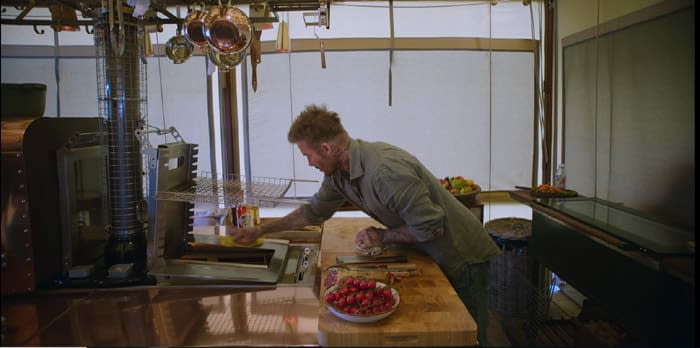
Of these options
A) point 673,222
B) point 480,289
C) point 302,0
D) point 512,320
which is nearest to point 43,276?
point 480,289

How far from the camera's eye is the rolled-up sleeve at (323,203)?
1.57 m

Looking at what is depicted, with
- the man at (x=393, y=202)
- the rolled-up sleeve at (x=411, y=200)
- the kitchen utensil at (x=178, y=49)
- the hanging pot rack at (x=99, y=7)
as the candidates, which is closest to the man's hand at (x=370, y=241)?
the man at (x=393, y=202)

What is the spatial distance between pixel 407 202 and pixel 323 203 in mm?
371

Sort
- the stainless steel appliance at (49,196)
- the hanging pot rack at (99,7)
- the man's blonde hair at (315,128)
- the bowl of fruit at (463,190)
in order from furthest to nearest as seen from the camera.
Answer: the bowl of fruit at (463,190) → the man's blonde hair at (315,128) → the stainless steel appliance at (49,196) → the hanging pot rack at (99,7)

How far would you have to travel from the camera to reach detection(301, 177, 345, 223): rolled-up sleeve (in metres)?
1.57

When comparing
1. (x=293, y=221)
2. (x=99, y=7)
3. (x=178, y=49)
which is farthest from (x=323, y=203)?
(x=178, y=49)

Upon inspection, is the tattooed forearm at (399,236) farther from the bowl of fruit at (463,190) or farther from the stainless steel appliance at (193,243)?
the bowl of fruit at (463,190)

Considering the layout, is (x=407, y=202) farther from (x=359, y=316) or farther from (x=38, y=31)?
(x=38, y=31)

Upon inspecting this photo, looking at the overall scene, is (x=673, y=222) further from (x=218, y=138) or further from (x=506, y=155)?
(x=218, y=138)

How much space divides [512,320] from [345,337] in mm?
1596

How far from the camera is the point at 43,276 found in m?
1.21

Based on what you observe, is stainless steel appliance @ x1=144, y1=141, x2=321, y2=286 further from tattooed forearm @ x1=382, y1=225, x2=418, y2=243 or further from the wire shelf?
tattooed forearm @ x1=382, y1=225, x2=418, y2=243

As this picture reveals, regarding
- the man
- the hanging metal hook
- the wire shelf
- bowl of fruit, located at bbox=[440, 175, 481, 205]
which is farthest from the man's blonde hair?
bowl of fruit, located at bbox=[440, 175, 481, 205]

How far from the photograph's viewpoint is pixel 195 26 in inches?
60.8
